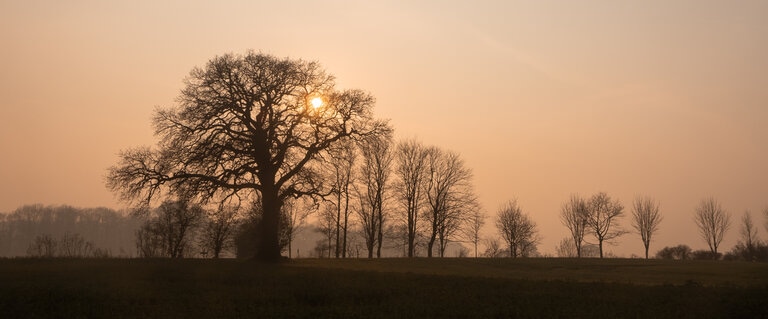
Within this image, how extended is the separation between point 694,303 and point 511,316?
8348 millimetres

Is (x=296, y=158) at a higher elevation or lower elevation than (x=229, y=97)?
lower

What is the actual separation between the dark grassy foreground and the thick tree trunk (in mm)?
7216

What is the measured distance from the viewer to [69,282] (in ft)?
92.5

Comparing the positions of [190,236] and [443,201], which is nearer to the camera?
[443,201]

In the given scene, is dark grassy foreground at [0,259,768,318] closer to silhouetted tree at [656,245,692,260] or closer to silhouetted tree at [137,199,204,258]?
silhouetted tree at [137,199,204,258]

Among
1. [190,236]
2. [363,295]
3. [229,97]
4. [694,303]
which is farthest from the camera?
[190,236]

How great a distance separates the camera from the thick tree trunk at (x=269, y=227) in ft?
140

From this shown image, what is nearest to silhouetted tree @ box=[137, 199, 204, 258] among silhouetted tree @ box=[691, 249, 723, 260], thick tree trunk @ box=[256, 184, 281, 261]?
thick tree trunk @ box=[256, 184, 281, 261]

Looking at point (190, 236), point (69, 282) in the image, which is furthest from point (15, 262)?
point (190, 236)

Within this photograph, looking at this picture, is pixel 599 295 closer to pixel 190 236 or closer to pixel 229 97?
pixel 229 97

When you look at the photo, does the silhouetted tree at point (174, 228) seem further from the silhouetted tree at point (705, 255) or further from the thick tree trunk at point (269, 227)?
the silhouetted tree at point (705, 255)

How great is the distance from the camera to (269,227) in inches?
1687

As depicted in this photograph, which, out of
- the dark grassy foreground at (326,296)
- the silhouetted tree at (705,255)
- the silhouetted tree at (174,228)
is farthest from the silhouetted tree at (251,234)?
the silhouetted tree at (705,255)

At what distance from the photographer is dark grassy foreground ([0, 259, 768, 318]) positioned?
23.2m
